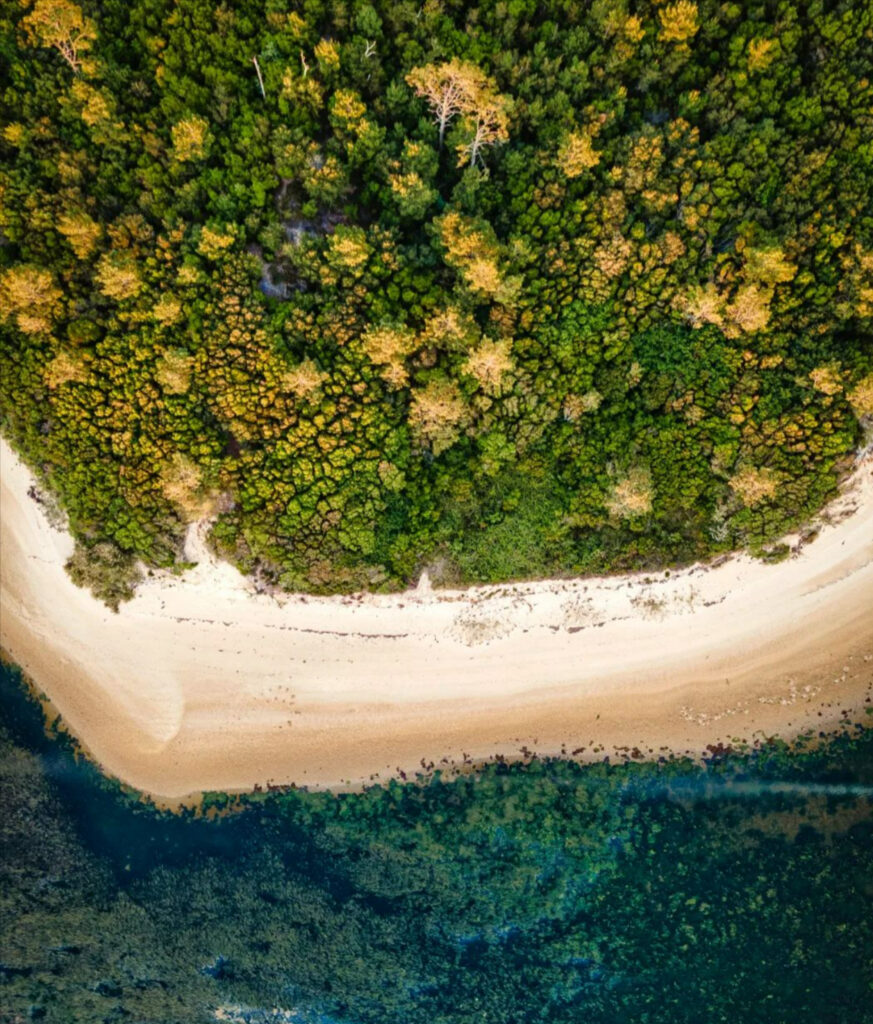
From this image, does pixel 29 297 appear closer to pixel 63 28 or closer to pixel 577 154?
pixel 63 28

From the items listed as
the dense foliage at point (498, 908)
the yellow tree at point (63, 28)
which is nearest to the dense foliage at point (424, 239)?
the yellow tree at point (63, 28)

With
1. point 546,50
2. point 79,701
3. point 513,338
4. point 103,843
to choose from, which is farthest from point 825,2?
point 103,843

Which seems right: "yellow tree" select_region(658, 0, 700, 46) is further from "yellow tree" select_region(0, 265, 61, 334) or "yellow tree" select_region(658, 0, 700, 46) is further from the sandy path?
"yellow tree" select_region(0, 265, 61, 334)

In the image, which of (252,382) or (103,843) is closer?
(252,382)

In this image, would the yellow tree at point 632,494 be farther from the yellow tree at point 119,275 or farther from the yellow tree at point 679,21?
the yellow tree at point 119,275

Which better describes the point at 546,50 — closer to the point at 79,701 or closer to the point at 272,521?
the point at 272,521

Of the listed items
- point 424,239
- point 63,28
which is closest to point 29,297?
point 63,28

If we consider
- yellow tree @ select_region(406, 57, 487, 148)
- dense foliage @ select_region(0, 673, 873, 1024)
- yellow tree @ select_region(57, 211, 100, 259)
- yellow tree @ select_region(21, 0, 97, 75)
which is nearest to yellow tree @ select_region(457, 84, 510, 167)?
yellow tree @ select_region(406, 57, 487, 148)
